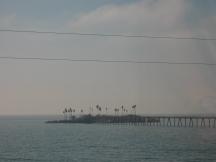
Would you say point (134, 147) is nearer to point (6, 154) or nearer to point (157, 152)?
point (157, 152)

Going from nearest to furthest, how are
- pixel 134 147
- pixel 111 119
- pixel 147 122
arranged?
pixel 134 147
pixel 147 122
pixel 111 119

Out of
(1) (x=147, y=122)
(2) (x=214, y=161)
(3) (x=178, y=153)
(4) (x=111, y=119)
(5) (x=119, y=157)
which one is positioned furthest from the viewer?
(4) (x=111, y=119)

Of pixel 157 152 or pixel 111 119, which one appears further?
pixel 111 119

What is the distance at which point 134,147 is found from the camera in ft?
242

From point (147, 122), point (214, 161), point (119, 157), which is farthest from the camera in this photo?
point (147, 122)

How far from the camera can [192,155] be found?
60.2 meters

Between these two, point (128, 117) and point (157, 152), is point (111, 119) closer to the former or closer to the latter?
point (128, 117)

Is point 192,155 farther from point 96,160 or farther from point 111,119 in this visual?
point 111,119

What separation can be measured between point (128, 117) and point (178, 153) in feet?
398

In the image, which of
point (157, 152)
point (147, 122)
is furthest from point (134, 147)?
point (147, 122)

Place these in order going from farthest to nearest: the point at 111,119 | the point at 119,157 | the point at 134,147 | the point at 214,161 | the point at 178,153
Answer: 1. the point at 111,119
2. the point at 134,147
3. the point at 178,153
4. the point at 119,157
5. the point at 214,161

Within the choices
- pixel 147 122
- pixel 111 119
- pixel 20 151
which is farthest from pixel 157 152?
pixel 111 119

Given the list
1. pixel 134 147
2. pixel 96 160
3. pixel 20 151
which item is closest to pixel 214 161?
pixel 96 160

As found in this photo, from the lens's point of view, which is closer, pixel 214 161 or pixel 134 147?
pixel 214 161
